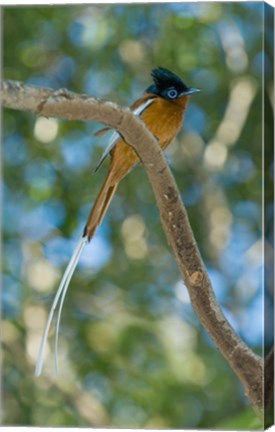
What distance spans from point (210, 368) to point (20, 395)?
719mm

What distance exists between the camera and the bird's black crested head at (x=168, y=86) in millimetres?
3303

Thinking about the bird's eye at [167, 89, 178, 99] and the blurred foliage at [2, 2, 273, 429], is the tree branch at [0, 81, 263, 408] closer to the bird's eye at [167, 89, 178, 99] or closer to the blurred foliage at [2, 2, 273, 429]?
the blurred foliage at [2, 2, 273, 429]

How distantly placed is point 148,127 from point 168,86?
0.71ft

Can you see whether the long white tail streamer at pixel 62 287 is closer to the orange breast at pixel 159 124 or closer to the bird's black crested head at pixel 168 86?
the orange breast at pixel 159 124

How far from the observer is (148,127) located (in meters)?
3.18

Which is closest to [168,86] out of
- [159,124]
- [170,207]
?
[159,124]

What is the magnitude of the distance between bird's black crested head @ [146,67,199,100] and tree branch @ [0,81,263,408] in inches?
25.3

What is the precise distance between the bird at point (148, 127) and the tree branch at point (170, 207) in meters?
0.43

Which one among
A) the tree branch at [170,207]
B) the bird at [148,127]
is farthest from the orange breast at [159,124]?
the tree branch at [170,207]

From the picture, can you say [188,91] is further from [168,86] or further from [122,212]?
[122,212]

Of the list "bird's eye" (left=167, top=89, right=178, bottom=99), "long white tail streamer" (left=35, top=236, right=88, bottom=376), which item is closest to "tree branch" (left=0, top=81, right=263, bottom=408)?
"long white tail streamer" (left=35, top=236, right=88, bottom=376)

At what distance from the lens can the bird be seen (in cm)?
320

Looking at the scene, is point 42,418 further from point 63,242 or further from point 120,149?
point 120,149

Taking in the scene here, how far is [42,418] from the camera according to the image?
350cm
